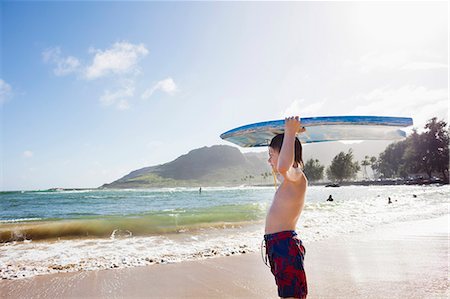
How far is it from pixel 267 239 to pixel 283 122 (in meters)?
1.03

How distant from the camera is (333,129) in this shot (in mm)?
3121

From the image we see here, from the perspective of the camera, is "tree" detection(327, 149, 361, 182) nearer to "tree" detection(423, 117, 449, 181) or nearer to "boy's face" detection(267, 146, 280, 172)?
"tree" detection(423, 117, 449, 181)

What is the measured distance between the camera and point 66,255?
788cm

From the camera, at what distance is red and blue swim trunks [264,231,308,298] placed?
2.51m

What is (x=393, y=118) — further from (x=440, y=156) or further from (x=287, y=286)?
(x=440, y=156)

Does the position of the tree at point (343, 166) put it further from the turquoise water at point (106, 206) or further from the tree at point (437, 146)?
the turquoise water at point (106, 206)

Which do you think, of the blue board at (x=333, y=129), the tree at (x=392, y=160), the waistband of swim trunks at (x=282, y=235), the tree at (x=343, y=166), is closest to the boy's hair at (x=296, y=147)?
the blue board at (x=333, y=129)

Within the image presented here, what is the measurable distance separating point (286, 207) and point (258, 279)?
320cm

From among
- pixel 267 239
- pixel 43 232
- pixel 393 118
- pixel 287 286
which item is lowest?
pixel 43 232

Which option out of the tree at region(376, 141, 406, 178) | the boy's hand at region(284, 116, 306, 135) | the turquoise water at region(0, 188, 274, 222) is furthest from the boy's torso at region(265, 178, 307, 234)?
the tree at region(376, 141, 406, 178)

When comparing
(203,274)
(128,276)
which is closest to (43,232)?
(128,276)

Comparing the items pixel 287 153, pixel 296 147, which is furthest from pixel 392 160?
pixel 287 153

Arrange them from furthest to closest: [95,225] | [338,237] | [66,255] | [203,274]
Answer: [95,225] → [338,237] → [66,255] → [203,274]

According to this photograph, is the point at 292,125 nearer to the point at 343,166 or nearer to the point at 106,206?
Answer: the point at 106,206
